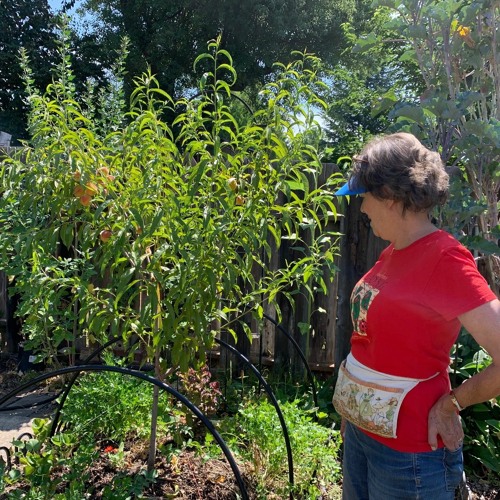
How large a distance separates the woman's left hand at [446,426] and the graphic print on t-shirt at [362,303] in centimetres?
33

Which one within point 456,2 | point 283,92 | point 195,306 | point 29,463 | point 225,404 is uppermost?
point 456,2

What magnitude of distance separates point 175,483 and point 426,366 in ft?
5.09

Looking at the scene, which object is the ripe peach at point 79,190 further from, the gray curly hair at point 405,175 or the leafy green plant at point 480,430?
the leafy green plant at point 480,430

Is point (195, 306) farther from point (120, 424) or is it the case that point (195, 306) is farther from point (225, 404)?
point (225, 404)

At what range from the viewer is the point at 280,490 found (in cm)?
243

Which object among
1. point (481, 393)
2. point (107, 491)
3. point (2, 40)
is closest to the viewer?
point (481, 393)

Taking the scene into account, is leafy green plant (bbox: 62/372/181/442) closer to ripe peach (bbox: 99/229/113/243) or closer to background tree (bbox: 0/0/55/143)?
ripe peach (bbox: 99/229/113/243)

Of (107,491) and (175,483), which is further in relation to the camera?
(175,483)

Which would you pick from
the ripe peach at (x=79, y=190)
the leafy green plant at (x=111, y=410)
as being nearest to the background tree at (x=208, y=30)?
the leafy green plant at (x=111, y=410)

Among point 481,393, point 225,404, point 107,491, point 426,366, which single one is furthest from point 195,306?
point 225,404

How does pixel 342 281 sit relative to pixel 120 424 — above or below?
above

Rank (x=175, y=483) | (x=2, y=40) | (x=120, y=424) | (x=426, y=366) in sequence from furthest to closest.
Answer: (x=2, y=40), (x=120, y=424), (x=175, y=483), (x=426, y=366)

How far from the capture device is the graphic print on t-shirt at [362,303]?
166 cm

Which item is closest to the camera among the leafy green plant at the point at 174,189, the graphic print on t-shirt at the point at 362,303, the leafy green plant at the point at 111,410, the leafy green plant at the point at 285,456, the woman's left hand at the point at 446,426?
the woman's left hand at the point at 446,426
